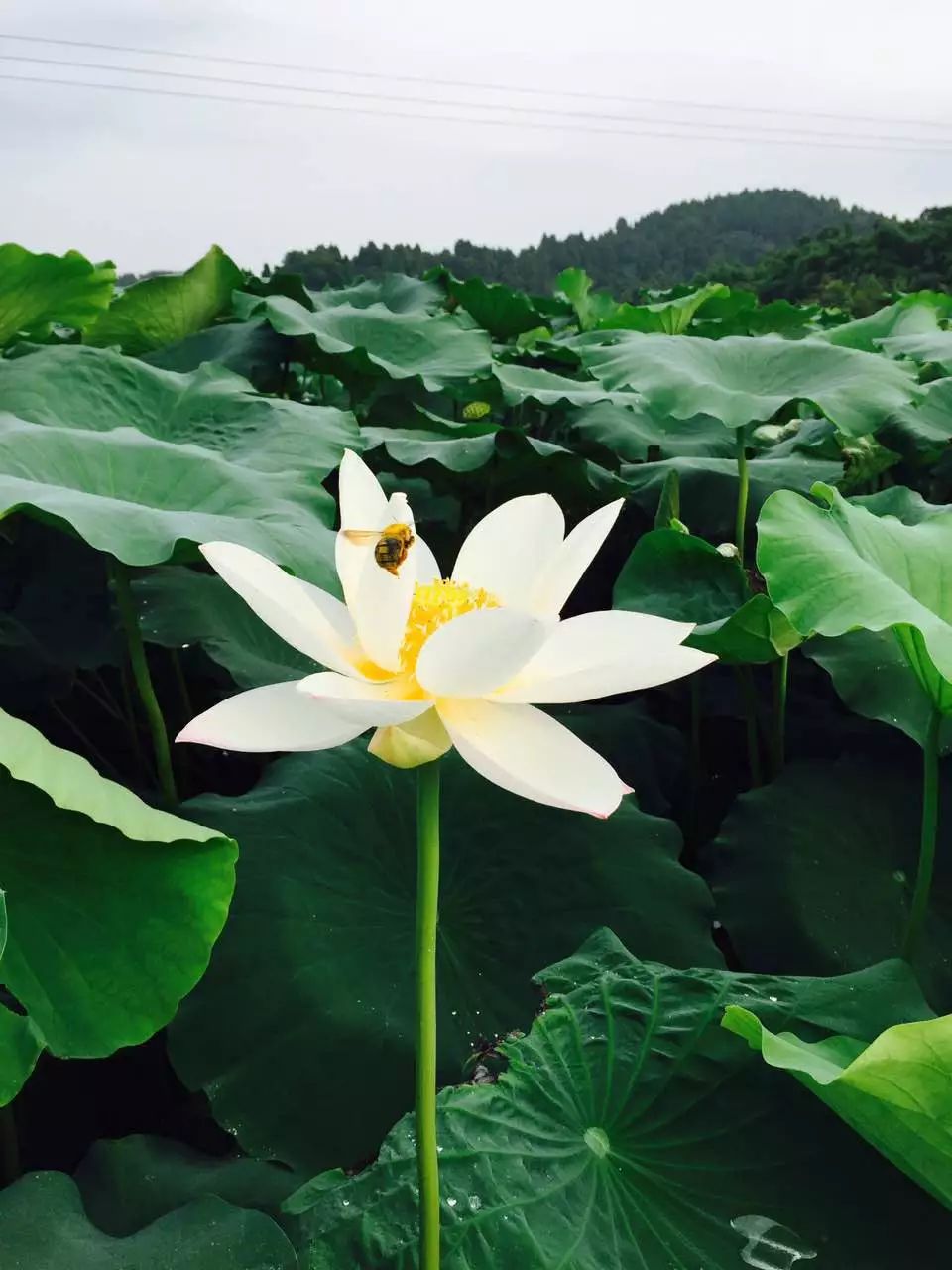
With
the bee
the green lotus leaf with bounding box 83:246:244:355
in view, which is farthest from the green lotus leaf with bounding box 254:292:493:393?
the bee

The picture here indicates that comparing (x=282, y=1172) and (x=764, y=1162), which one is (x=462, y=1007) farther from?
(x=764, y=1162)

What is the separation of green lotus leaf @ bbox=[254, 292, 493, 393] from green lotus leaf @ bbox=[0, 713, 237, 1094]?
1.24 metres

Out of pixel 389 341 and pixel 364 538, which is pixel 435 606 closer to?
A: pixel 364 538

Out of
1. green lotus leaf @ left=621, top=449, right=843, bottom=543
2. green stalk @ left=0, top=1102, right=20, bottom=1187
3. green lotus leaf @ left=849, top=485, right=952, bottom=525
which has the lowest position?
green stalk @ left=0, top=1102, right=20, bottom=1187

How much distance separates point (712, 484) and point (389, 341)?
819 millimetres

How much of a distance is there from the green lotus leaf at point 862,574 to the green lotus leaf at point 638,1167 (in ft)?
0.88

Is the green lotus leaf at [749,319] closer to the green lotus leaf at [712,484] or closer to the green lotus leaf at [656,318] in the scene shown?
the green lotus leaf at [656,318]

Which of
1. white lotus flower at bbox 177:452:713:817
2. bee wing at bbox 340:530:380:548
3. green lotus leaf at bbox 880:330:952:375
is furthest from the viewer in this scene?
green lotus leaf at bbox 880:330:952:375

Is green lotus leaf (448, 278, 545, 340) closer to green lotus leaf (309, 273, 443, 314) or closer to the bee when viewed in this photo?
green lotus leaf (309, 273, 443, 314)

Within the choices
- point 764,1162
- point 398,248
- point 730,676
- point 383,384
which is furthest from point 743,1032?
point 398,248

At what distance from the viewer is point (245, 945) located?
3.00ft

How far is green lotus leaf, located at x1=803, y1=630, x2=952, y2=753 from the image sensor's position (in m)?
1.06

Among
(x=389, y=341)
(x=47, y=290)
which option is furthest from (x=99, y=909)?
(x=389, y=341)

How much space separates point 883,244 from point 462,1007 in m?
17.2
